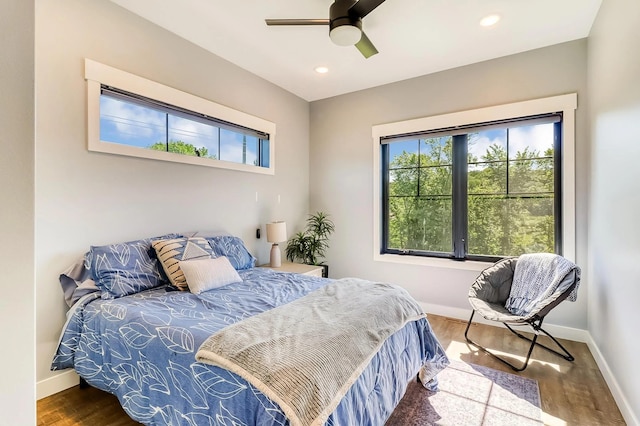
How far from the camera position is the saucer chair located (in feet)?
7.69

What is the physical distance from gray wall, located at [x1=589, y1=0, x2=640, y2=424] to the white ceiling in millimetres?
429

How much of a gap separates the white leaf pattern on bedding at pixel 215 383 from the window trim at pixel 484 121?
2.90 meters

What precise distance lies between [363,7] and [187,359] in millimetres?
2236

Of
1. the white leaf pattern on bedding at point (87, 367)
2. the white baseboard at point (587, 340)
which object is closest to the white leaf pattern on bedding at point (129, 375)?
the white leaf pattern on bedding at point (87, 367)

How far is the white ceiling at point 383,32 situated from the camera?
2.41 m

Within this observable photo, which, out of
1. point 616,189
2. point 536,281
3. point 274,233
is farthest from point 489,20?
point 274,233

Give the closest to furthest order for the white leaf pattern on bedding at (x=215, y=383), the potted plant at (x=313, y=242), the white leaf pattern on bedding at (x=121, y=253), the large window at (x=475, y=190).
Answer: the white leaf pattern on bedding at (x=215, y=383) < the white leaf pattern on bedding at (x=121, y=253) < the large window at (x=475, y=190) < the potted plant at (x=313, y=242)

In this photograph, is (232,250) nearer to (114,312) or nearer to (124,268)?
(124,268)

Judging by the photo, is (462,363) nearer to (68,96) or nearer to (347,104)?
(347,104)

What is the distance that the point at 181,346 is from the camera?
1454mm

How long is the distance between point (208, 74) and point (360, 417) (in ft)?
10.4

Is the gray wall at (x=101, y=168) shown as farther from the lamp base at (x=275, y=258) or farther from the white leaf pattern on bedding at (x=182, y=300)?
the white leaf pattern on bedding at (x=182, y=300)

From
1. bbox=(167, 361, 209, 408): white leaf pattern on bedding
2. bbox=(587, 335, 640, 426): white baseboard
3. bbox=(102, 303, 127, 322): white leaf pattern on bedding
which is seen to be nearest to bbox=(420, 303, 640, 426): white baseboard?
bbox=(587, 335, 640, 426): white baseboard

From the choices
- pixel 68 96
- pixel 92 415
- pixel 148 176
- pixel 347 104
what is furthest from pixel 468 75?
pixel 92 415
